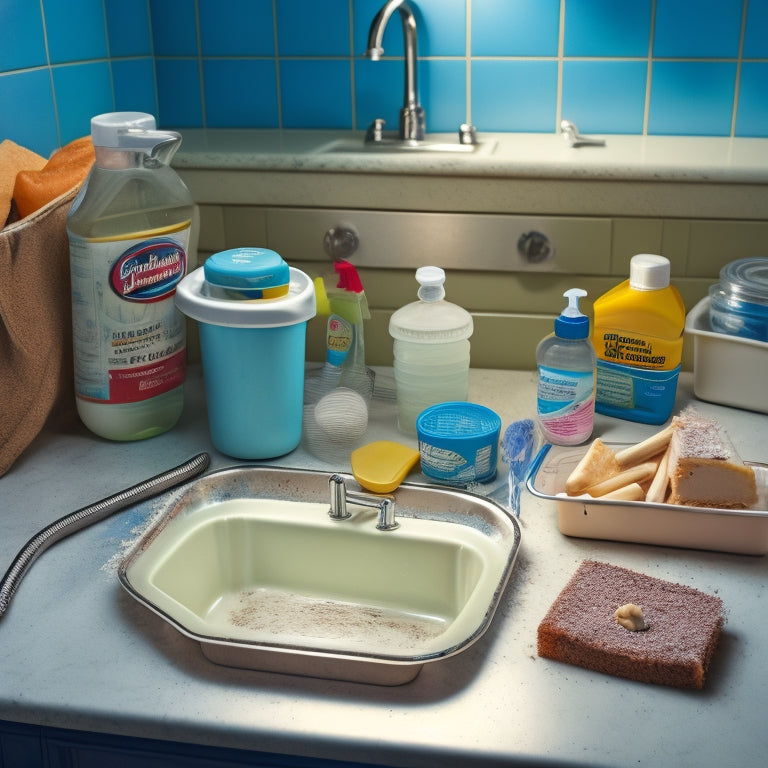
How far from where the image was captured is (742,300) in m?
1.23

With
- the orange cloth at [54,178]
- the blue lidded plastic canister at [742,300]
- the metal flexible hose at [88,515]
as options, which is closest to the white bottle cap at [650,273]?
the blue lidded plastic canister at [742,300]

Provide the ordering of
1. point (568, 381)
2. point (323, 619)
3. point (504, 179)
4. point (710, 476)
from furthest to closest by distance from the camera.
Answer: point (504, 179)
point (568, 381)
point (323, 619)
point (710, 476)

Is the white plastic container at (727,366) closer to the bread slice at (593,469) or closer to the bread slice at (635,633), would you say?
the bread slice at (593,469)

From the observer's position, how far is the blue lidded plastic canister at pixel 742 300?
122 centimetres

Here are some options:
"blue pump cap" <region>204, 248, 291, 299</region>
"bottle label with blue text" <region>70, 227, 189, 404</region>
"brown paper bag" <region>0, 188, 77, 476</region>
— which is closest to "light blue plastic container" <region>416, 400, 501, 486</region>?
"blue pump cap" <region>204, 248, 291, 299</region>

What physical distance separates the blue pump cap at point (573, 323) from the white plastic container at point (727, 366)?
0.63 ft

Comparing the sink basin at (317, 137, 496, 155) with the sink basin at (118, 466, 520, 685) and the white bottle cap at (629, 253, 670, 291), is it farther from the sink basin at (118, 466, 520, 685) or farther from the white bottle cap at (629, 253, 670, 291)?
the sink basin at (118, 466, 520, 685)

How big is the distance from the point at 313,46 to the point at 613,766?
1.36 meters

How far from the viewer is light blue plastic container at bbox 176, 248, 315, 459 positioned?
1098 millimetres

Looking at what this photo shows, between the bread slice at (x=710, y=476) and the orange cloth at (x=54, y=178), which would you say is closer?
the bread slice at (x=710, y=476)

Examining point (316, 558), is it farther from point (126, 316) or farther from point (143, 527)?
point (126, 316)

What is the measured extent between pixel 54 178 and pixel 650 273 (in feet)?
2.48

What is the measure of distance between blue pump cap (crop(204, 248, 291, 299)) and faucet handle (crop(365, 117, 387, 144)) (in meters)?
0.59

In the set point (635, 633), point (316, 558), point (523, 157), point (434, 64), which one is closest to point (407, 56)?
point (434, 64)
